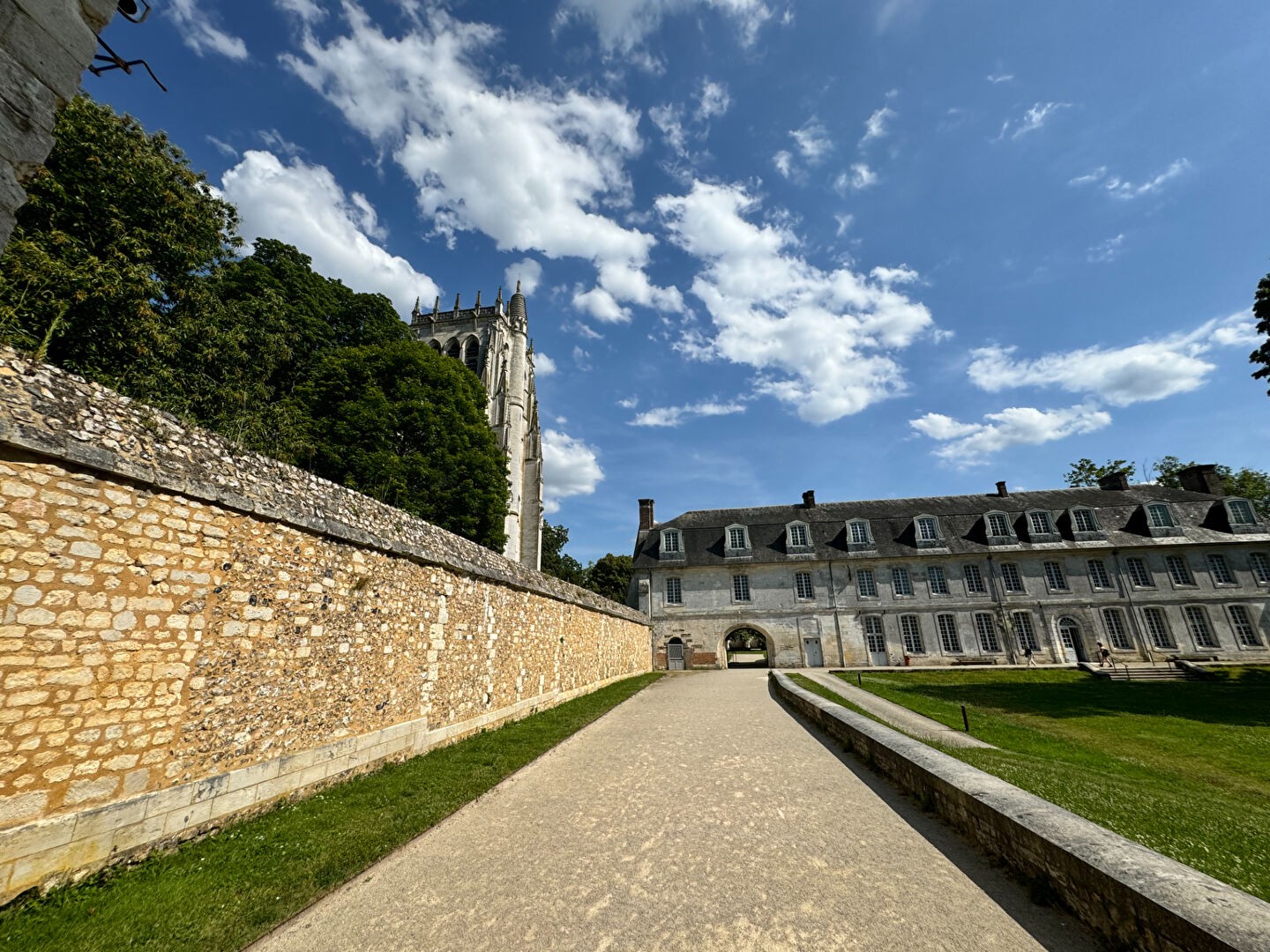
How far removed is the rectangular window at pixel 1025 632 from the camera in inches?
984

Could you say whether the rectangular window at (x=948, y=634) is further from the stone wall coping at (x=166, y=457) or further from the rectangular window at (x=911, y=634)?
the stone wall coping at (x=166, y=457)

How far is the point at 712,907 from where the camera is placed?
3023mm

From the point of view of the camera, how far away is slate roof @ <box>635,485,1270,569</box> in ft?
85.8

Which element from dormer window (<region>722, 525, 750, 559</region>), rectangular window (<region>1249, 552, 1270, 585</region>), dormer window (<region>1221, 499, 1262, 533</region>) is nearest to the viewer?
rectangular window (<region>1249, 552, 1270, 585</region>)

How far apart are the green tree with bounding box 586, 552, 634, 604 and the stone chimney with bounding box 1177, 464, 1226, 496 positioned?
36.8 metres

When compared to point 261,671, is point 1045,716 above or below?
below

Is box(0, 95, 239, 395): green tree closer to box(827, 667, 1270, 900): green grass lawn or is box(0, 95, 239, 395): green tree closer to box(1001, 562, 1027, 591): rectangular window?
box(827, 667, 1270, 900): green grass lawn

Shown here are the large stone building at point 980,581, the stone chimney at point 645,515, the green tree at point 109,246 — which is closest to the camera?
the green tree at point 109,246

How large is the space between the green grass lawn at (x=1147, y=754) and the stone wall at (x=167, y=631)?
698 cm

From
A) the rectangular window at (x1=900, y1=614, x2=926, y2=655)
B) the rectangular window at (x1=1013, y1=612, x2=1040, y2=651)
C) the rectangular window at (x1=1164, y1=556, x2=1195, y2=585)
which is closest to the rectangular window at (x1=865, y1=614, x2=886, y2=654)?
the rectangular window at (x1=900, y1=614, x2=926, y2=655)

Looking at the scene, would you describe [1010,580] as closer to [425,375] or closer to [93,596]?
[425,375]

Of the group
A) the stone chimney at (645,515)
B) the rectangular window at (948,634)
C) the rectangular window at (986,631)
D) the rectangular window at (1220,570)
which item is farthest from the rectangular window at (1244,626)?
the stone chimney at (645,515)

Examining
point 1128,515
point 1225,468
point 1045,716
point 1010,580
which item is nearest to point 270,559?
point 1045,716

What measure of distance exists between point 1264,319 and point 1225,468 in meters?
34.6
